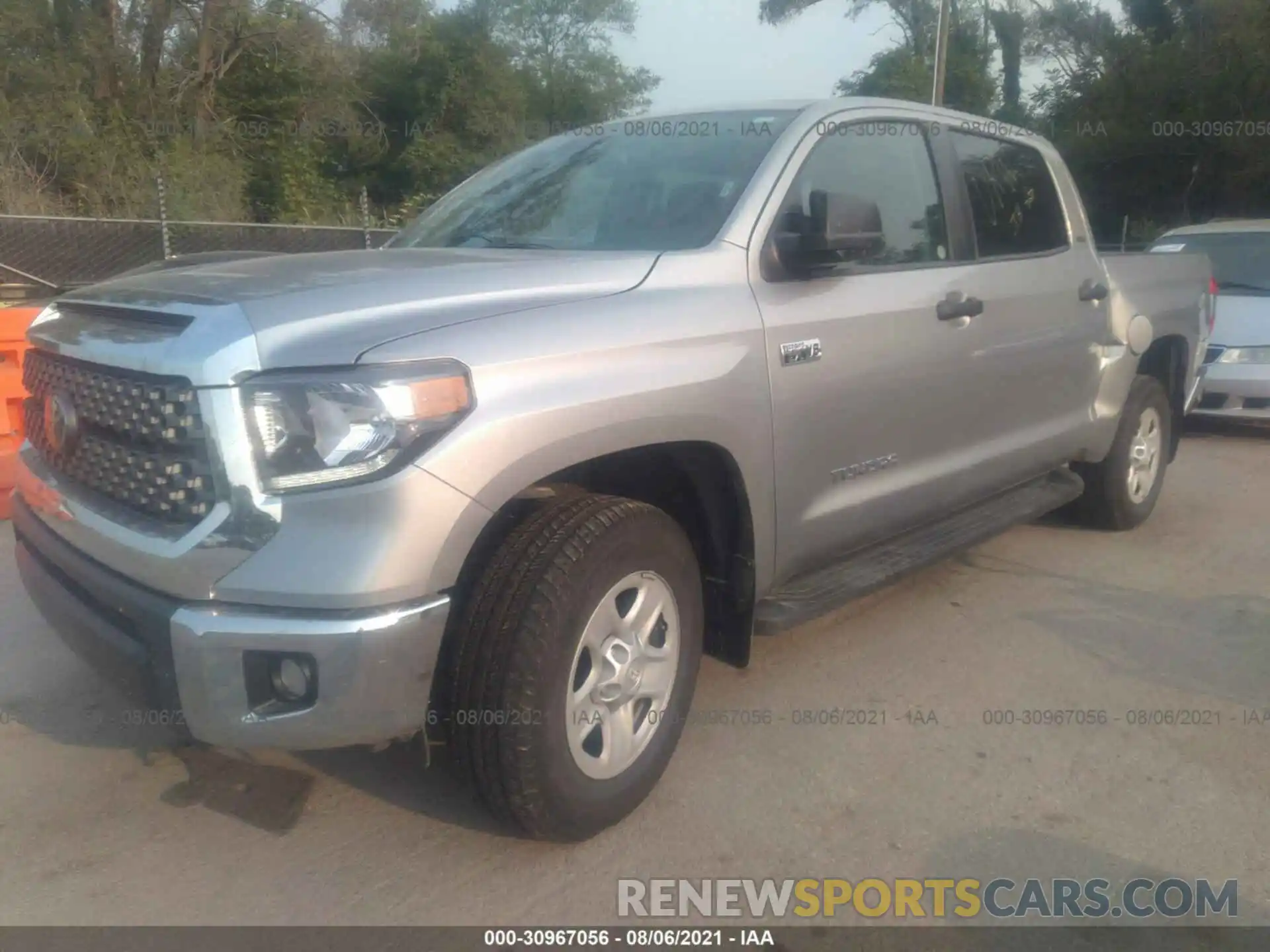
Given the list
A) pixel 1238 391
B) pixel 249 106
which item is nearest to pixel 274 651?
pixel 1238 391

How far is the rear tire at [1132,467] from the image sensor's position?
5.55 m

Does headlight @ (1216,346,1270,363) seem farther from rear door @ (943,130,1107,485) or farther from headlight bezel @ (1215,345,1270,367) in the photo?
rear door @ (943,130,1107,485)

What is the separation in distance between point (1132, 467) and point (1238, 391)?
3286mm

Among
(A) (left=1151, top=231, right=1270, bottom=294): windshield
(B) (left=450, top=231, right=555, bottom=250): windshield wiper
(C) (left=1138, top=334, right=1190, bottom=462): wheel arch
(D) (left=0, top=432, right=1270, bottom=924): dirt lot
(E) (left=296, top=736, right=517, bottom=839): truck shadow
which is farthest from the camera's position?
(A) (left=1151, top=231, right=1270, bottom=294): windshield

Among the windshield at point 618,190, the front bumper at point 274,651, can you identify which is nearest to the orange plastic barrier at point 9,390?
the windshield at point 618,190

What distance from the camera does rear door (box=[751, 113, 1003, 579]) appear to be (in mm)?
3383

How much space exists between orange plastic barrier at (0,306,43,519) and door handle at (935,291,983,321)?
449cm

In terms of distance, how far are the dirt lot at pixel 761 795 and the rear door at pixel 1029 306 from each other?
768mm

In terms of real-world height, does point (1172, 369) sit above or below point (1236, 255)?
below

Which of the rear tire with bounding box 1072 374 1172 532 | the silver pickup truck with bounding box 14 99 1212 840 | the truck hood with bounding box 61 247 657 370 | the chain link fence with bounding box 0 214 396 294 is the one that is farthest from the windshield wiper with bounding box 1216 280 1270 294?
the chain link fence with bounding box 0 214 396 294

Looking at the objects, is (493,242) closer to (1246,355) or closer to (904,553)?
(904,553)

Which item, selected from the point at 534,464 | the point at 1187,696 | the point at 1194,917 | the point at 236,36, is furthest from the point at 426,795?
the point at 236,36

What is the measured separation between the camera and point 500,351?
8.59 ft

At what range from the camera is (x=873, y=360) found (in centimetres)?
365
